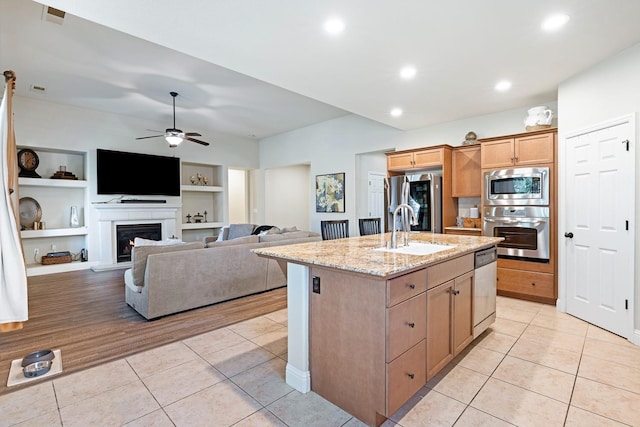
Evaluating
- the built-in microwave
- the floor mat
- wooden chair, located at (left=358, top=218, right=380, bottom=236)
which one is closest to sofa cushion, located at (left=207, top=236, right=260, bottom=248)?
wooden chair, located at (left=358, top=218, right=380, bottom=236)

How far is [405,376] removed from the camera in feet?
5.74

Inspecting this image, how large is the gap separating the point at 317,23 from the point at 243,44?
27.4 inches

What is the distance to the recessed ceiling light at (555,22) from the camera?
2312 millimetres

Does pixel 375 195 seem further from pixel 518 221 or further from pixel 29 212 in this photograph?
pixel 29 212

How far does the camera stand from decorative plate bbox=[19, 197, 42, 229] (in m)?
5.64

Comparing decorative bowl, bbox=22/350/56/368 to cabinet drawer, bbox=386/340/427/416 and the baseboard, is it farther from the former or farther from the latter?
cabinet drawer, bbox=386/340/427/416

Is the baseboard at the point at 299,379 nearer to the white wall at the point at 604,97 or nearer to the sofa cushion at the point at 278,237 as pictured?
the sofa cushion at the point at 278,237

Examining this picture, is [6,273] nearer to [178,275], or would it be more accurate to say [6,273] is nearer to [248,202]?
[178,275]

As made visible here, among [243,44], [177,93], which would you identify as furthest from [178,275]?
[177,93]

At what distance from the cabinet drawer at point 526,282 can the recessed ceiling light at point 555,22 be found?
2728 millimetres

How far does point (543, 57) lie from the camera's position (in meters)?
2.96

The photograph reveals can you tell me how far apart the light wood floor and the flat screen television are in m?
2.35

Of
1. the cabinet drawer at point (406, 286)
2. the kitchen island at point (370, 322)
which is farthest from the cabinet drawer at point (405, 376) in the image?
the cabinet drawer at point (406, 286)

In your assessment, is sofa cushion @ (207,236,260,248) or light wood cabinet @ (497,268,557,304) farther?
sofa cushion @ (207,236,260,248)
